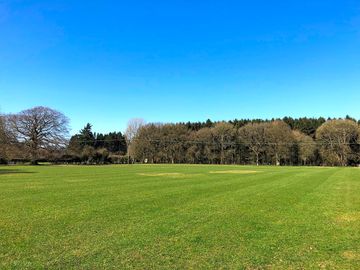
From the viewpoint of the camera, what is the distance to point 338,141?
113m

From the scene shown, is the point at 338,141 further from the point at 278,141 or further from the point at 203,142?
the point at 203,142

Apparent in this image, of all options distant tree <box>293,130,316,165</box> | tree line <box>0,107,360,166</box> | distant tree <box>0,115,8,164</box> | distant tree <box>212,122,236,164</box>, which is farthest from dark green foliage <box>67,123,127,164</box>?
distant tree <box>293,130,316,165</box>

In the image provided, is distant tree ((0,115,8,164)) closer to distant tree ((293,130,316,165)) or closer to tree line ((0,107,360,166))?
tree line ((0,107,360,166))

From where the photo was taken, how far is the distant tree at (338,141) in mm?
112188

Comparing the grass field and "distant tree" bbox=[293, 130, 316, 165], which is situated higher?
"distant tree" bbox=[293, 130, 316, 165]

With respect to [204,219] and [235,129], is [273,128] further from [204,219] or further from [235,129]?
[204,219]

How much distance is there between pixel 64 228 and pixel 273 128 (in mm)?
112387

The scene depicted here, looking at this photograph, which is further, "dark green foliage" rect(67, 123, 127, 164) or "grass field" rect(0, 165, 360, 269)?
"dark green foliage" rect(67, 123, 127, 164)

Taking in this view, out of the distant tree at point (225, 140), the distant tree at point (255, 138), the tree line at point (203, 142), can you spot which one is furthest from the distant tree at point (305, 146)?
the distant tree at point (225, 140)

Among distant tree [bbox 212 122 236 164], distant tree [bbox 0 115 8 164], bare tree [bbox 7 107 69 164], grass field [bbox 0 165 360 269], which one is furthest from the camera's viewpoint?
distant tree [bbox 212 122 236 164]

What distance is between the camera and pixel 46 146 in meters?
107

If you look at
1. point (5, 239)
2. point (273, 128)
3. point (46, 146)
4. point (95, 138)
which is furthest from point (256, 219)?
point (95, 138)

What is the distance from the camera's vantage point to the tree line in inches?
4173

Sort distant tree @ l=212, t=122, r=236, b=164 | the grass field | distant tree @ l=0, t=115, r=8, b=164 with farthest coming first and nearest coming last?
distant tree @ l=212, t=122, r=236, b=164 < distant tree @ l=0, t=115, r=8, b=164 < the grass field
